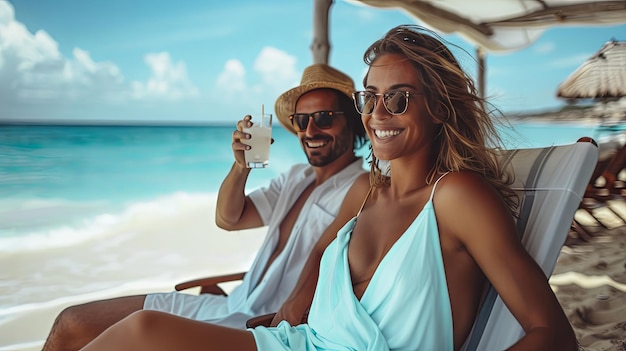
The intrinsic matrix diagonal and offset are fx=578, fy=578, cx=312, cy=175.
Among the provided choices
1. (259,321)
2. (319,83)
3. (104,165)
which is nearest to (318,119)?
(319,83)

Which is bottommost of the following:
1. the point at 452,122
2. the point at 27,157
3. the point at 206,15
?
the point at 27,157

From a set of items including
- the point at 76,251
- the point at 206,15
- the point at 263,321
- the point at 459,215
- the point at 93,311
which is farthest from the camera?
the point at 206,15

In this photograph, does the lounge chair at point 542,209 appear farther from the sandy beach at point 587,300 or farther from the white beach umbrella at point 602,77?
the white beach umbrella at point 602,77

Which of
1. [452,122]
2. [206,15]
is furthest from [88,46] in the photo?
[452,122]

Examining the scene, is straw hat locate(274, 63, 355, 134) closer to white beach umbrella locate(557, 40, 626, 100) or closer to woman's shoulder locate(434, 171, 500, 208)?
woman's shoulder locate(434, 171, 500, 208)

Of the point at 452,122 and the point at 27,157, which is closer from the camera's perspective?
the point at 452,122

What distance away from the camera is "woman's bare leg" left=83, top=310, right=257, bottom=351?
4.26ft

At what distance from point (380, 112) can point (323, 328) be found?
22.3 inches

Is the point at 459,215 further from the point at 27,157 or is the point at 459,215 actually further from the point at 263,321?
the point at 27,157

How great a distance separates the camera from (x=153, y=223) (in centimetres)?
1356

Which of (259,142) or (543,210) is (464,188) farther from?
(259,142)

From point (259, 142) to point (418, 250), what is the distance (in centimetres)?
115

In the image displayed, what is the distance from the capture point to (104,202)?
14.3 m

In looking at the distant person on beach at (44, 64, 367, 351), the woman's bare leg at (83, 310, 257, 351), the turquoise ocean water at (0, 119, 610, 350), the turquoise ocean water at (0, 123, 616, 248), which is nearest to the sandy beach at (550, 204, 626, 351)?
the distant person on beach at (44, 64, 367, 351)
